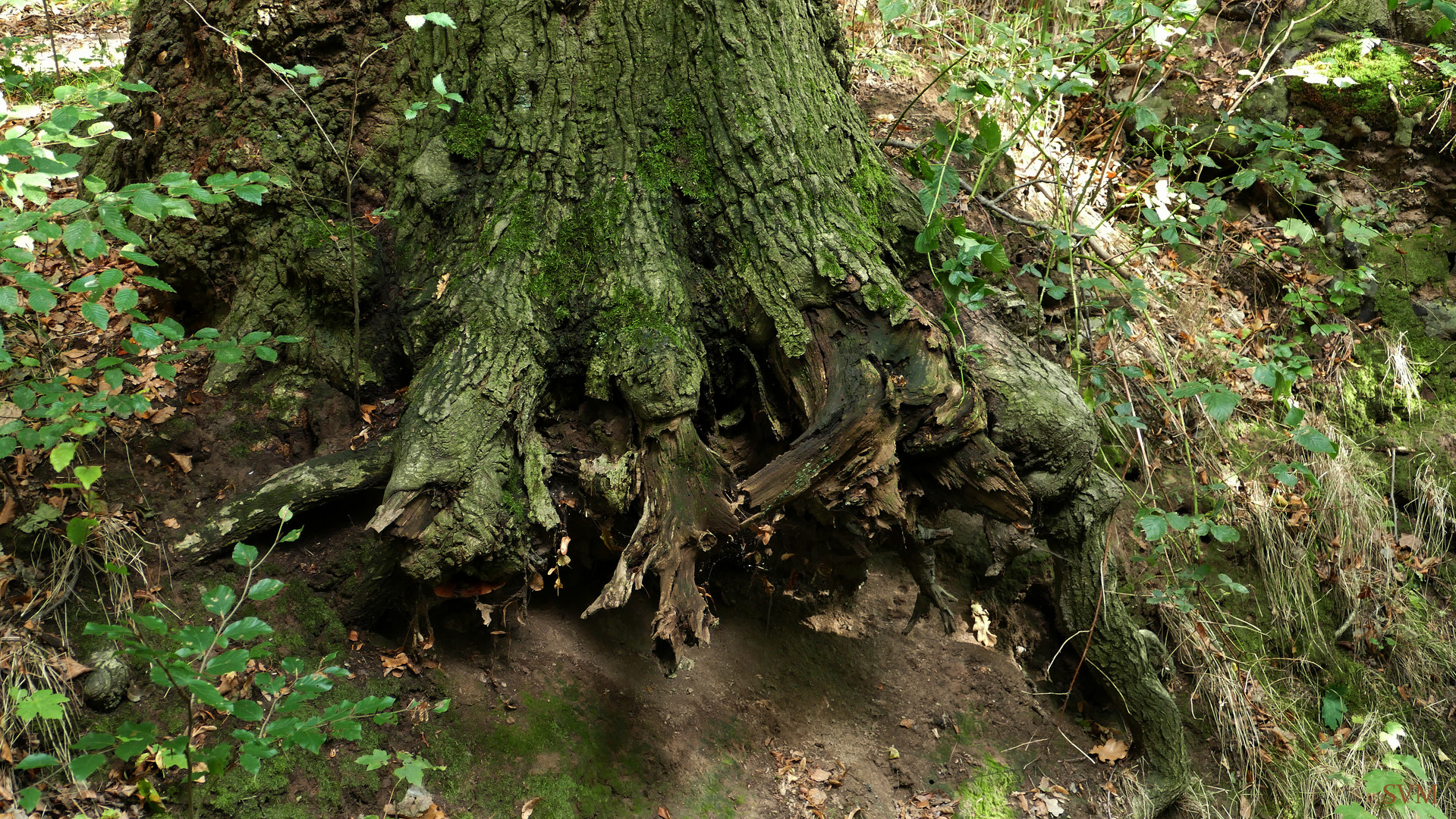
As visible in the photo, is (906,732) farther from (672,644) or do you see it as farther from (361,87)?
(361,87)

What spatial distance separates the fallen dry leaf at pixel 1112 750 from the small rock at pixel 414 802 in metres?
2.71

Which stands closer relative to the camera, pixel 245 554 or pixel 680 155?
pixel 245 554

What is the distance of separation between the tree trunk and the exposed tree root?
4 centimetres

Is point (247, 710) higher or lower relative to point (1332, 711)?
higher

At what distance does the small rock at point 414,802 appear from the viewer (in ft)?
7.81

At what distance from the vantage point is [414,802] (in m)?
2.41

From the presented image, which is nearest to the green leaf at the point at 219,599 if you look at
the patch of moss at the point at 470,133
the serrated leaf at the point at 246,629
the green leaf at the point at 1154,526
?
the serrated leaf at the point at 246,629

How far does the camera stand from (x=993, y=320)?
3244mm

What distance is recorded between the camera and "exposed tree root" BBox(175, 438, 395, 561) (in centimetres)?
252

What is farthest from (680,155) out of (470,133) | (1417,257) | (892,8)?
(1417,257)

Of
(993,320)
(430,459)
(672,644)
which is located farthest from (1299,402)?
(430,459)

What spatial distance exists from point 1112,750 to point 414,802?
2810 mm

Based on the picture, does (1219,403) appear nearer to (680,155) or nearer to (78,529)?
(680,155)

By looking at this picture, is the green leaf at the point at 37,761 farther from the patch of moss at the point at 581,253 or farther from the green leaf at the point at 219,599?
the patch of moss at the point at 581,253
